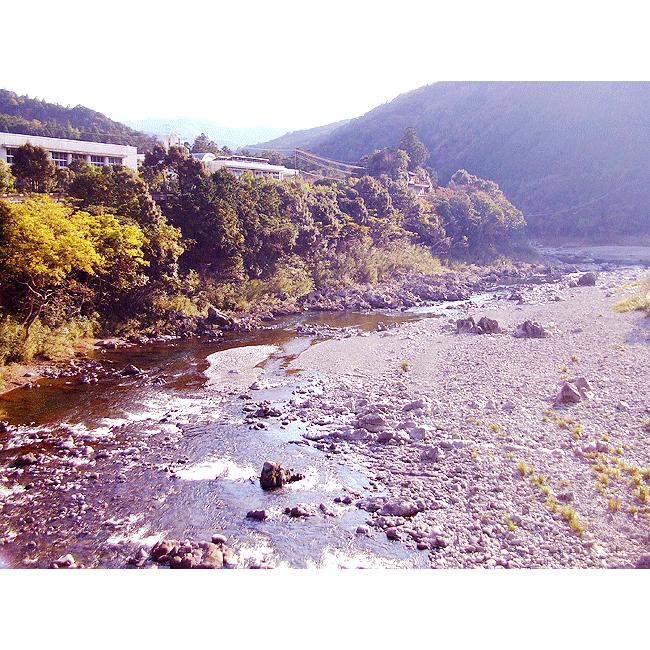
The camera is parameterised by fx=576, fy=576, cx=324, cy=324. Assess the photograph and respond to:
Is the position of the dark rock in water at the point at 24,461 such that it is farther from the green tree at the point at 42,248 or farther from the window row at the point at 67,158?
the window row at the point at 67,158

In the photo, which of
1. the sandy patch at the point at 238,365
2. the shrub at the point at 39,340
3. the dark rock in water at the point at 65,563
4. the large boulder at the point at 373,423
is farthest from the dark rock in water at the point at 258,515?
the shrub at the point at 39,340

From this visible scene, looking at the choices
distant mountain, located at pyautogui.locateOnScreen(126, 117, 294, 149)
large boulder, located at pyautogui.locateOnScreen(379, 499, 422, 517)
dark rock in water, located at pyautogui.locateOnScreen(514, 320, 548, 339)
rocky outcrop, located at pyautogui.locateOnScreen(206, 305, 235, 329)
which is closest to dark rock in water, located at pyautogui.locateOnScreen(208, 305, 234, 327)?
rocky outcrop, located at pyautogui.locateOnScreen(206, 305, 235, 329)

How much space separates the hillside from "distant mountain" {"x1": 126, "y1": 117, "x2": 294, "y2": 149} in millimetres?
12755

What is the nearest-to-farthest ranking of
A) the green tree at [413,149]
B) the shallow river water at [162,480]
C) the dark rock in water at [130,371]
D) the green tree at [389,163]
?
the shallow river water at [162,480] < the dark rock in water at [130,371] < the green tree at [389,163] < the green tree at [413,149]

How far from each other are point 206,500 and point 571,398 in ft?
13.6

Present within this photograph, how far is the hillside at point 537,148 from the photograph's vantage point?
23.1 meters

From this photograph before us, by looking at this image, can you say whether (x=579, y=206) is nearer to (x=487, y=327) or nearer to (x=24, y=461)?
(x=487, y=327)

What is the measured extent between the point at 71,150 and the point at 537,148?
28974mm

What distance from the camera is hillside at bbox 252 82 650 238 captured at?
23.1 meters

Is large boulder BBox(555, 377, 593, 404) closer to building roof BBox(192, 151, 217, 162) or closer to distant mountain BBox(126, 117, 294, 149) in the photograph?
distant mountain BBox(126, 117, 294, 149)

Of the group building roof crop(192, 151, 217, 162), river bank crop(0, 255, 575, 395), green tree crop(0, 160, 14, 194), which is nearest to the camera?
river bank crop(0, 255, 575, 395)

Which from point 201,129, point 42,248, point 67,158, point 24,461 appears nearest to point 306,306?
point 67,158

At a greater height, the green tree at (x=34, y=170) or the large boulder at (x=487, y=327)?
the green tree at (x=34, y=170)

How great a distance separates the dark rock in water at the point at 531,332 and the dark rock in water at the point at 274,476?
6.60 m
